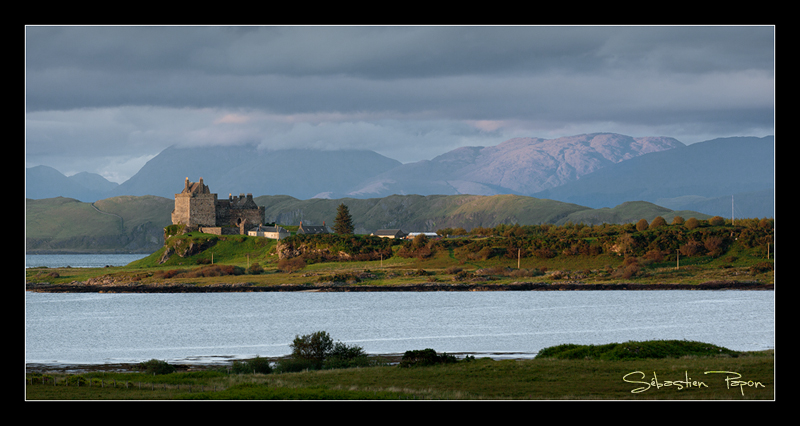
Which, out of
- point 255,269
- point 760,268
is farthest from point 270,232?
point 760,268

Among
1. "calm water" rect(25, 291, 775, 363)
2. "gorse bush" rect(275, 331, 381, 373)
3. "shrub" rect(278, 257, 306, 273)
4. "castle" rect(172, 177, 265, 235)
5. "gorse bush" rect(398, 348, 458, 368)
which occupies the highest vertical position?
"castle" rect(172, 177, 265, 235)

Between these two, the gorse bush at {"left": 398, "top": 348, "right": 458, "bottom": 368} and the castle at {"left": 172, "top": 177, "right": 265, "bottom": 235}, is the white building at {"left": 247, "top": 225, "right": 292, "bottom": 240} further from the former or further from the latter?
the gorse bush at {"left": 398, "top": 348, "right": 458, "bottom": 368}

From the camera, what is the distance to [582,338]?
5091 centimetres

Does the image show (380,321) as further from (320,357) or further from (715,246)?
(715,246)

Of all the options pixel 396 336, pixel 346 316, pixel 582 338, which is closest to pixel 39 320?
pixel 346 316

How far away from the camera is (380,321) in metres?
62.5

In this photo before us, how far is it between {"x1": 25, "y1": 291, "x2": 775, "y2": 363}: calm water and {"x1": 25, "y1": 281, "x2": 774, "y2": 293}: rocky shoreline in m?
2.19

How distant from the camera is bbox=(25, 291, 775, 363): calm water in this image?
4800 centimetres

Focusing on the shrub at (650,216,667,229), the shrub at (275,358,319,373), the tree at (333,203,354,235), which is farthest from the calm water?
the tree at (333,203,354,235)

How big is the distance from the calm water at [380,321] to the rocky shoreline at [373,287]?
219 centimetres

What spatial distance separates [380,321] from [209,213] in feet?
253

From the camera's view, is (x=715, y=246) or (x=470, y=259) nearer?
(x=715, y=246)
